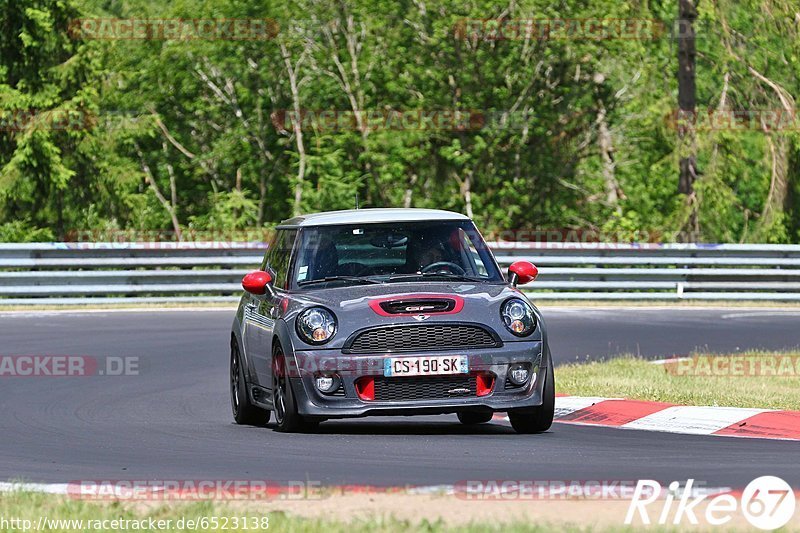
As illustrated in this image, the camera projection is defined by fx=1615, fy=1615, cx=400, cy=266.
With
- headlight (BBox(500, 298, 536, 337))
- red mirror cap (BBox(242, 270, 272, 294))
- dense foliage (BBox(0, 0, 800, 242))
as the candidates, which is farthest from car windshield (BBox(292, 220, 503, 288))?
dense foliage (BBox(0, 0, 800, 242))

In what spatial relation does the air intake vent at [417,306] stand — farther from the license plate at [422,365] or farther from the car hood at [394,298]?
the license plate at [422,365]

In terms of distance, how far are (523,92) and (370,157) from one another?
3599 mm

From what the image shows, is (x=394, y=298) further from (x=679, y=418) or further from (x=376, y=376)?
(x=679, y=418)

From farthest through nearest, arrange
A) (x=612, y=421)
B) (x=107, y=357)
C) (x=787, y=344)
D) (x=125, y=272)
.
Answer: (x=125, y=272) < (x=787, y=344) < (x=107, y=357) < (x=612, y=421)

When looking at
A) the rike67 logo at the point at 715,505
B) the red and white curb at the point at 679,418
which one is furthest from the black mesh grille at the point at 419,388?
the rike67 logo at the point at 715,505

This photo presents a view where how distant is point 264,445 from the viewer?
982 cm

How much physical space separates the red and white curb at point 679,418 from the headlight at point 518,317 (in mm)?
1357

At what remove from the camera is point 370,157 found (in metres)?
34.8

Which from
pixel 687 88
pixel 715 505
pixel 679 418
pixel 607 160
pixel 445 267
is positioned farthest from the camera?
pixel 607 160

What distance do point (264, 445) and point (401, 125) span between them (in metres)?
25.4

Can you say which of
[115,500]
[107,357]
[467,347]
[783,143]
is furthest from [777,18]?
[115,500]

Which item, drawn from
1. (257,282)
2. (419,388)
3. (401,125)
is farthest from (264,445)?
(401,125)

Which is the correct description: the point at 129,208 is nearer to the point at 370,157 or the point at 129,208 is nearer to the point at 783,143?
the point at 370,157

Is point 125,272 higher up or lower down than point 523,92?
lower down
